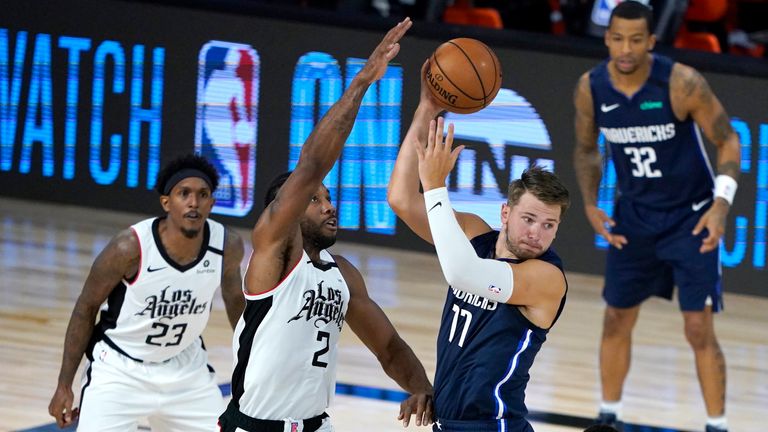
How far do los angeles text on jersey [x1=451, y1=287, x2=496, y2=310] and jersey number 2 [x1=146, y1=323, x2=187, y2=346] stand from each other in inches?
67.6

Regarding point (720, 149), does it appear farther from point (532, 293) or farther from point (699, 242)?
point (532, 293)

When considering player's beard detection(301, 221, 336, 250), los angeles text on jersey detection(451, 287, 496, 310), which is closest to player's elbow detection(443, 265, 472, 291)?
los angeles text on jersey detection(451, 287, 496, 310)

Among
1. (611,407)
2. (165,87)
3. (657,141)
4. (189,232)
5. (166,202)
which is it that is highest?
(165,87)

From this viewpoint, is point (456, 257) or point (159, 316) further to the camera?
point (159, 316)

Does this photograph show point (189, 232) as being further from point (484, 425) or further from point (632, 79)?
point (632, 79)

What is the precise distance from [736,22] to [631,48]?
6162mm

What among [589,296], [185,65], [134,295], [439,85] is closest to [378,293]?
[589,296]

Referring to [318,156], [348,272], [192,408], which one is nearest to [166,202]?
[192,408]

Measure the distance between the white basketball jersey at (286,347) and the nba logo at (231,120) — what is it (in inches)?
265

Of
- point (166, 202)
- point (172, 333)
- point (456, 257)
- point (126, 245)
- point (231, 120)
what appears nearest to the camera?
point (456, 257)

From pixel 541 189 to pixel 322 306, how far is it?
847 millimetres

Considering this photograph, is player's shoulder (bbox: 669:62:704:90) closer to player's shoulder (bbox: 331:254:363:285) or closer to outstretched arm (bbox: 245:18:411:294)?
player's shoulder (bbox: 331:254:363:285)

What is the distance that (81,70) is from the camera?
12055mm

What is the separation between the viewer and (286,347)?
482 cm
